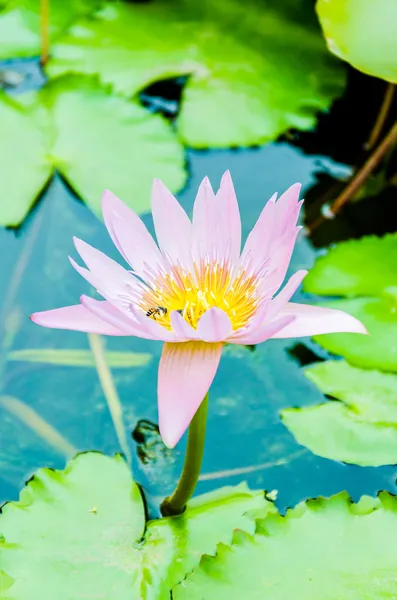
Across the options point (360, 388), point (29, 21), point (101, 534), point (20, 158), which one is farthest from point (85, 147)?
point (101, 534)

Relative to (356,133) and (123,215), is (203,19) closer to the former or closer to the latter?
(356,133)

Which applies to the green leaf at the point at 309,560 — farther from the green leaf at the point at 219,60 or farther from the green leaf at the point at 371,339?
the green leaf at the point at 219,60

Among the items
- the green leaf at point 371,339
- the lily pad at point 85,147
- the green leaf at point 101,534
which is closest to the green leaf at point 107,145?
the lily pad at point 85,147

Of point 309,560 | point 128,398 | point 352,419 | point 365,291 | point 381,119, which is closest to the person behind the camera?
point 309,560

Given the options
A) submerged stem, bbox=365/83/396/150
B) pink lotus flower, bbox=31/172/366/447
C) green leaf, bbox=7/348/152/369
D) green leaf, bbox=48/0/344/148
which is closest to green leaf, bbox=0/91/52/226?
green leaf, bbox=48/0/344/148

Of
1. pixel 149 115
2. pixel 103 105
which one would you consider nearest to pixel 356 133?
pixel 149 115

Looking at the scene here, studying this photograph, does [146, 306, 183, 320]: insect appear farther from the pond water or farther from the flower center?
the pond water

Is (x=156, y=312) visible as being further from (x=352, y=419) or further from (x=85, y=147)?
(x=85, y=147)
